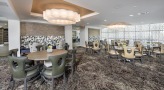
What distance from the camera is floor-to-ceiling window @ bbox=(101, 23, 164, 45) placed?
9.38 m

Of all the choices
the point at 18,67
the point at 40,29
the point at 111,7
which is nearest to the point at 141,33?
the point at 111,7

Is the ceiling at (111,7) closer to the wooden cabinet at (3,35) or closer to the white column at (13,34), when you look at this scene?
the white column at (13,34)

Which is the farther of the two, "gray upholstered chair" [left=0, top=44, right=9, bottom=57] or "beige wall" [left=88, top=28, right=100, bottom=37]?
"beige wall" [left=88, top=28, right=100, bottom=37]

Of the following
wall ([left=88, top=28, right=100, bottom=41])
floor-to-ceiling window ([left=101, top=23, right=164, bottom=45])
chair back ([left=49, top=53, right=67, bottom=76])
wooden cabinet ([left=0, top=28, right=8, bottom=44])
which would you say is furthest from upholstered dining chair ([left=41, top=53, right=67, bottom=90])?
wall ([left=88, top=28, right=100, bottom=41])

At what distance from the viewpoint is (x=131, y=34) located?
1171cm

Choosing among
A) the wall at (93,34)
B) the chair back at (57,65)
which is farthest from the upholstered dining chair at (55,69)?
the wall at (93,34)

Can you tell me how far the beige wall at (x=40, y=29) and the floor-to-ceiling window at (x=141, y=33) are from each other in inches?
206

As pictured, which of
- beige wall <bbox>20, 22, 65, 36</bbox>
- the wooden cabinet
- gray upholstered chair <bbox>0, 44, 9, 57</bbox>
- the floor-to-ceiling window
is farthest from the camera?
the floor-to-ceiling window

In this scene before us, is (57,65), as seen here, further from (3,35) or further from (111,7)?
(3,35)

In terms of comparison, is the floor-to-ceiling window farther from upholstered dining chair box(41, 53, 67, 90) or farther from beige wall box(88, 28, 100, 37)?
upholstered dining chair box(41, 53, 67, 90)

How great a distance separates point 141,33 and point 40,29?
10701mm

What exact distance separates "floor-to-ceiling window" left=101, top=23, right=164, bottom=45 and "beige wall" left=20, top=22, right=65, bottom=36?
17.2 feet

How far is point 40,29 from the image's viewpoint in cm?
779

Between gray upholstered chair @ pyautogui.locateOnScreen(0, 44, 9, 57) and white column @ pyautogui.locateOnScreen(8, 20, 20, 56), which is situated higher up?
white column @ pyautogui.locateOnScreen(8, 20, 20, 56)
